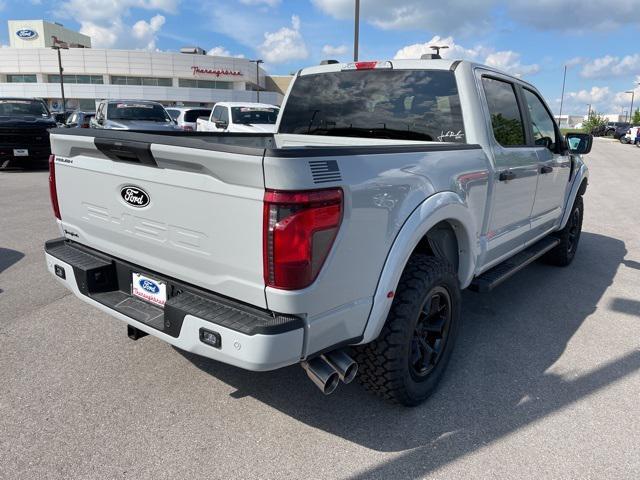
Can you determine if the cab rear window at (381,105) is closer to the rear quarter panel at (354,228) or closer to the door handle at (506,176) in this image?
the door handle at (506,176)

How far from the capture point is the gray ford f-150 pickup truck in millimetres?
2092

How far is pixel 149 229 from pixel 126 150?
0.40 m

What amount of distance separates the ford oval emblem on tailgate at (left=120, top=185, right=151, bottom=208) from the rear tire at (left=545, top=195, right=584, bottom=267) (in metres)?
4.68

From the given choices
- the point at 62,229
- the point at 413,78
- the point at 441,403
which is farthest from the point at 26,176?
the point at 441,403

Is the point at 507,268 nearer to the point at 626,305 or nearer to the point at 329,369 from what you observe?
the point at 626,305

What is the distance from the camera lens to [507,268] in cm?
403

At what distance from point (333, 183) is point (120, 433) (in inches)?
68.5

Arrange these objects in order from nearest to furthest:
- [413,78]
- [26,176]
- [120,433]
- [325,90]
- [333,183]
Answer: [333,183], [120,433], [413,78], [325,90], [26,176]

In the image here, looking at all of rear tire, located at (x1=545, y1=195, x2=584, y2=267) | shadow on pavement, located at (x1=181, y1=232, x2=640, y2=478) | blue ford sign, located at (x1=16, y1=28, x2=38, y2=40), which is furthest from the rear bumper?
blue ford sign, located at (x1=16, y1=28, x2=38, y2=40)

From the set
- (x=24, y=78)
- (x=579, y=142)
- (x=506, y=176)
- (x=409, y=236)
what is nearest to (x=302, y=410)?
(x=409, y=236)

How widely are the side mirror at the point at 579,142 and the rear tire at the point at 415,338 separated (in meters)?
2.94

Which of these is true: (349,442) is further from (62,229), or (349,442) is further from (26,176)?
(26,176)

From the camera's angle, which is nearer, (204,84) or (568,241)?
(568,241)

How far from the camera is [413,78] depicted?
3.69 metres
